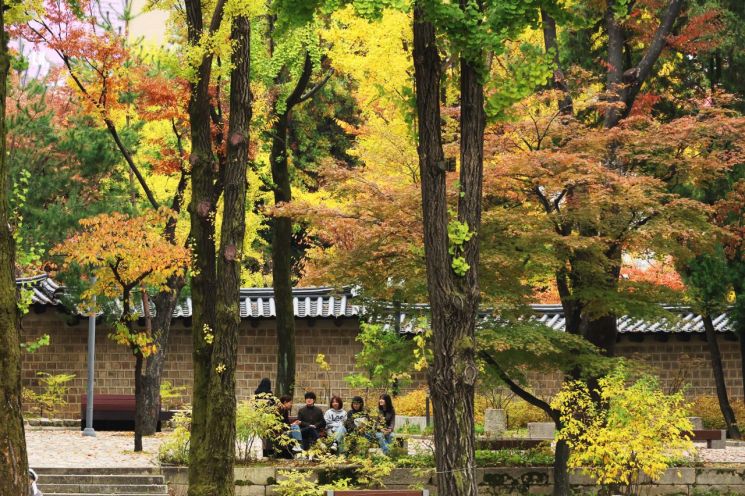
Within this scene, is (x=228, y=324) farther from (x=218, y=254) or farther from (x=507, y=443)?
(x=507, y=443)

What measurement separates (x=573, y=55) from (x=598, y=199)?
8250mm

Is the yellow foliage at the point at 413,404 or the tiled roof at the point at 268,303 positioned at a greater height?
the tiled roof at the point at 268,303

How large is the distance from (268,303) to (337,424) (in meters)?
12.7

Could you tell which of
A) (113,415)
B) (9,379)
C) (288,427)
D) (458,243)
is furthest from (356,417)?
(9,379)

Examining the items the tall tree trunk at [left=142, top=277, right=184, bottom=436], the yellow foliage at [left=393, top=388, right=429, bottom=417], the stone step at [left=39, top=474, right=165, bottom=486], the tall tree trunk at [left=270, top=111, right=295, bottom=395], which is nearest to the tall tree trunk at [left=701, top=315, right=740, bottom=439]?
the yellow foliage at [left=393, top=388, right=429, bottom=417]

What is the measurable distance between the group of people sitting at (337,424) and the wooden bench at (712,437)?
6.68 metres

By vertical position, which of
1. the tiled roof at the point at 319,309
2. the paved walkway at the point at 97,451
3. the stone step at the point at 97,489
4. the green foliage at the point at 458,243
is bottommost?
the stone step at the point at 97,489

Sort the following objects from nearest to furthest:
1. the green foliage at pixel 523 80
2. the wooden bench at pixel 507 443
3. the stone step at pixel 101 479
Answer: the green foliage at pixel 523 80 < the stone step at pixel 101 479 < the wooden bench at pixel 507 443

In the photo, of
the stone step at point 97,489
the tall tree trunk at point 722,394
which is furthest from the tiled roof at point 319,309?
the stone step at point 97,489

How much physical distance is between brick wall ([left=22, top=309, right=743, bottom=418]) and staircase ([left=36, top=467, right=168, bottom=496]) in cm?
1385

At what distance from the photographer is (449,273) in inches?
496

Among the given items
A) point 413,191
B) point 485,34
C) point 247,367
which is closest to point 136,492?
point 413,191

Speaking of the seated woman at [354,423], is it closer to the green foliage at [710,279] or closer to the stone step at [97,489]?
the stone step at [97,489]

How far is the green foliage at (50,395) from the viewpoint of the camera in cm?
3156
